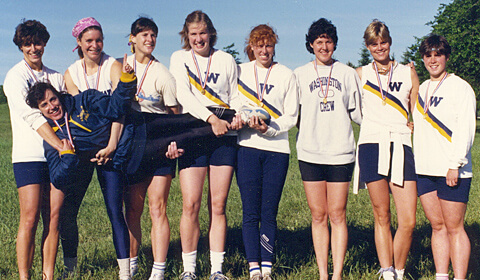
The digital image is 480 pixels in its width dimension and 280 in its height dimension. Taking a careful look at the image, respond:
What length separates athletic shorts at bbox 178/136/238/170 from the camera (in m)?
4.99

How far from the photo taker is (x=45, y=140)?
178 inches

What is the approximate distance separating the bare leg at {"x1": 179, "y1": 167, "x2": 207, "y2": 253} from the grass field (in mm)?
538

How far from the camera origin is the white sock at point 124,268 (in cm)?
483

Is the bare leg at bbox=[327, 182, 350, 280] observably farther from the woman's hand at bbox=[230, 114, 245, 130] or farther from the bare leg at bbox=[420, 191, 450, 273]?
the woman's hand at bbox=[230, 114, 245, 130]

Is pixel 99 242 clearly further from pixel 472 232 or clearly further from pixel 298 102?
pixel 472 232

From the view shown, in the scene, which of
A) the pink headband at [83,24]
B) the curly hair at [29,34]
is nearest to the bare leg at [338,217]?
the pink headband at [83,24]

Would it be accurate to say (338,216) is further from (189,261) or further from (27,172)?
(27,172)

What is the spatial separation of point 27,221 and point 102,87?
1481mm

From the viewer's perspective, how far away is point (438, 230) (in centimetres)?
491

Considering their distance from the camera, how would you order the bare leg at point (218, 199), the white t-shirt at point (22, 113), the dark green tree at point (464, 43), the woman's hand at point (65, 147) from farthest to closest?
the dark green tree at point (464, 43), the bare leg at point (218, 199), the white t-shirt at point (22, 113), the woman's hand at point (65, 147)

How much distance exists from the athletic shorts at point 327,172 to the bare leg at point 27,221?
2607 millimetres

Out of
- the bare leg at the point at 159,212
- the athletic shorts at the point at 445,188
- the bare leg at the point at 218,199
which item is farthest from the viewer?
the bare leg at the point at 218,199

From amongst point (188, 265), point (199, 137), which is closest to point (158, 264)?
point (188, 265)

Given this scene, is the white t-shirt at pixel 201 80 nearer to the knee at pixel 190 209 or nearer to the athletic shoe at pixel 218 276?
the knee at pixel 190 209
